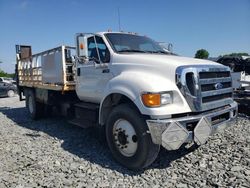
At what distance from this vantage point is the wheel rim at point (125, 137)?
4.24 m

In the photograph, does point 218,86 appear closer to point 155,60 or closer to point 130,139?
point 155,60

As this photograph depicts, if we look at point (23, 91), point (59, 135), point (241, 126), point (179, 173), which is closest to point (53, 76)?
point (59, 135)

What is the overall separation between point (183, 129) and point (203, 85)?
835 mm

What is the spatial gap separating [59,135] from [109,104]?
235cm

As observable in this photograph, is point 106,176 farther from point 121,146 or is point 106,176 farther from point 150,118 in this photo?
point 150,118

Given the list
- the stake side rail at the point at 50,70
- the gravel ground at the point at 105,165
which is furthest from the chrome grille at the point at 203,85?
the stake side rail at the point at 50,70

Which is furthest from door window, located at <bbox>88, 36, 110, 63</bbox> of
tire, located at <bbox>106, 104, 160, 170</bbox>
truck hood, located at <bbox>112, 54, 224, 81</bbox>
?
tire, located at <bbox>106, 104, 160, 170</bbox>

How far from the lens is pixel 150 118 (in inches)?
155

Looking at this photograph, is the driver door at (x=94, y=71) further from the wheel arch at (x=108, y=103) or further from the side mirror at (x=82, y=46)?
the wheel arch at (x=108, y=103)

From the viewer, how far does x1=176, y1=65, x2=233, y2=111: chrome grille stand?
395 centimetres

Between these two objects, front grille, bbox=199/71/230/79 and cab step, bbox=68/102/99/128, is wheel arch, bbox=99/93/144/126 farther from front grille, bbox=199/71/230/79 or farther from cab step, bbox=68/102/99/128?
front grille, bbox=199/71/230/79

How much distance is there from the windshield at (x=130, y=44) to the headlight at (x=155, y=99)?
5.23 feet

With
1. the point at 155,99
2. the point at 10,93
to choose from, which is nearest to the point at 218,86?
the point at 155,99

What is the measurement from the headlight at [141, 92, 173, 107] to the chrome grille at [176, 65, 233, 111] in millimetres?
277
